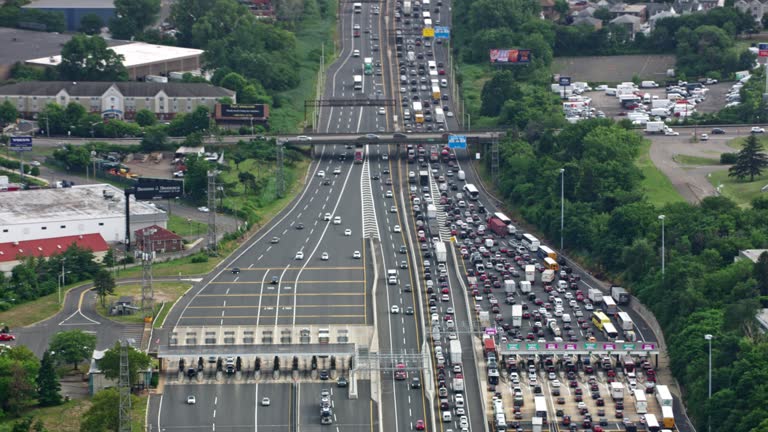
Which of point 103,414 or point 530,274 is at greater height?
point 530,274

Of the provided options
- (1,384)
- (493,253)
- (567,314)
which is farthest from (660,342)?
(1,384)

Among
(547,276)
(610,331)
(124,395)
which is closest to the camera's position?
(124,395)

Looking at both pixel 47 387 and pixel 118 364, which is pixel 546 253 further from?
pixel 47 387

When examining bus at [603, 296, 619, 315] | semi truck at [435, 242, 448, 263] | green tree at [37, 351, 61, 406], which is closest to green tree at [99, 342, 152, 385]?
green tree at [37, 351, 61, 406]

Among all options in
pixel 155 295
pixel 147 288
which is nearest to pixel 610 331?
pixel 155 295

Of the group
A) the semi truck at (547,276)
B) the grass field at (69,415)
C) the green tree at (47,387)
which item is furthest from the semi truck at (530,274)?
the green tree at (47,387)

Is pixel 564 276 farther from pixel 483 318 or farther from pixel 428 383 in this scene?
pixel 428 383

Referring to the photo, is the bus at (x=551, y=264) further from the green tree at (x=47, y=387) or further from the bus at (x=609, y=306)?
the green tree at (x=47, y=387)
